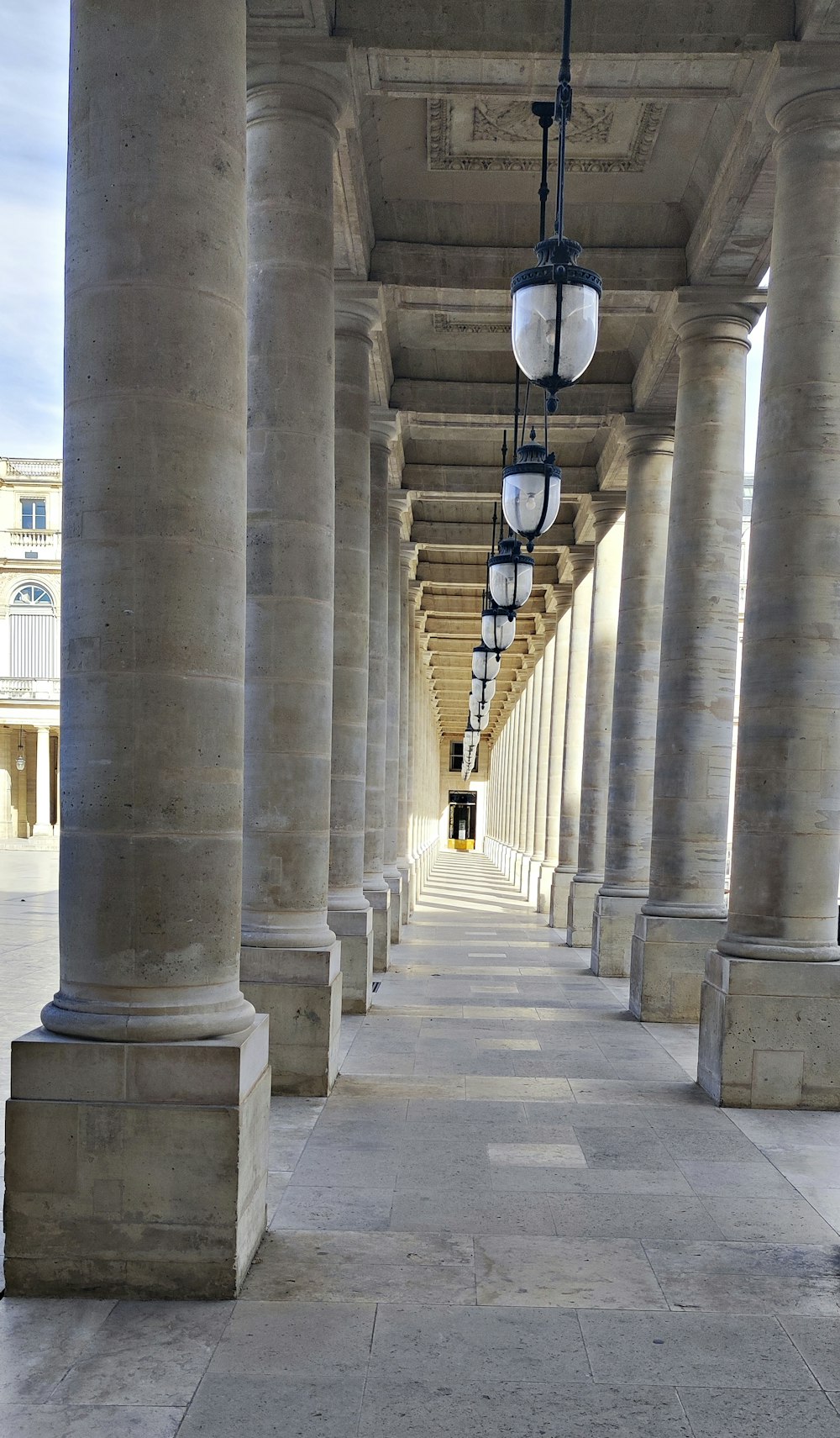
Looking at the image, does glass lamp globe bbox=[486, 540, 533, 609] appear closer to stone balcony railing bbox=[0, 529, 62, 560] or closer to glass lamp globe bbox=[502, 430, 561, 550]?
glass lamp globe bbox=[502, 430, 561, 550]

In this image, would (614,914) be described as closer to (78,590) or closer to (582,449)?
(582,449)

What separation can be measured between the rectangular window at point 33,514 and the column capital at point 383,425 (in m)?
65.6

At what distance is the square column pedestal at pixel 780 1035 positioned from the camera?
32.5 ft

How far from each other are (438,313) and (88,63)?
11.3 metres

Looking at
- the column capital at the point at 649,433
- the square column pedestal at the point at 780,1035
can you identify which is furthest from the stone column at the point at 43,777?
the square column pedestal at the point at 780,1035

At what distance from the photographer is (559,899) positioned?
2719cm

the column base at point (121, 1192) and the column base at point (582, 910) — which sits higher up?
the column base at point (121, 1192)

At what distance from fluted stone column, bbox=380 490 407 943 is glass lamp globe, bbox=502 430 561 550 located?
11163 mm

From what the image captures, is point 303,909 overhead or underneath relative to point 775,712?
underneath

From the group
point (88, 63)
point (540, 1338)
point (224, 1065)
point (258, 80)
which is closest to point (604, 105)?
point (258, 80)

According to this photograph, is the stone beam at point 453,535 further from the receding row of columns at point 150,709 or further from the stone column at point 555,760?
the receding row of columns at point 150,709

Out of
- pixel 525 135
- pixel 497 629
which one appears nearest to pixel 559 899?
pixel 497 629

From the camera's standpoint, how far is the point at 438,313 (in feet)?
55.2

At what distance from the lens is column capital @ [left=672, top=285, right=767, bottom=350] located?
45.7 ft
